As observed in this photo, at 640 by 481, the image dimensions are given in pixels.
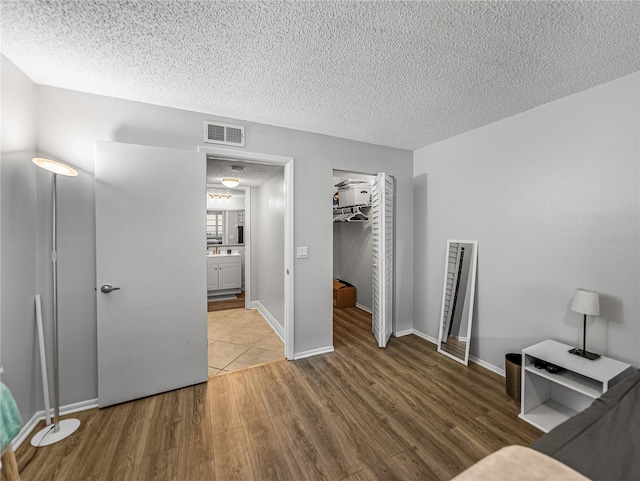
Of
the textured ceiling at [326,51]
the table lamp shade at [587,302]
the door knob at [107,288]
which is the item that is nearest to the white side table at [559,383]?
the table lamp shade at [587,302]

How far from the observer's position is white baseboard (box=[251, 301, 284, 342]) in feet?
11.4

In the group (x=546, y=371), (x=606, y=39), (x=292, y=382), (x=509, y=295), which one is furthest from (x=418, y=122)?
(x=292, y=382)

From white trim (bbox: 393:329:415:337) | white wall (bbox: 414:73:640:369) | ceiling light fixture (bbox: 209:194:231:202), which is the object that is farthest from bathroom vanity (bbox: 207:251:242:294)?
white wall (bbox: 414:73:640:369)

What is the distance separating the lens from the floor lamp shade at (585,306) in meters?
1.81

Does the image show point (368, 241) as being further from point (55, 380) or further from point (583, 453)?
point (55, 380)

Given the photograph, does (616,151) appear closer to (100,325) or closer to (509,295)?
(509,295)

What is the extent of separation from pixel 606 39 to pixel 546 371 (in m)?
2.11

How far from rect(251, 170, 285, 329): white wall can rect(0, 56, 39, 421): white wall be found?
2.12 meters

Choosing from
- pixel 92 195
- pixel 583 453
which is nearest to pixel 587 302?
pixel 583 453

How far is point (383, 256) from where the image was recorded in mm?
3090

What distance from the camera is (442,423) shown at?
1877mm

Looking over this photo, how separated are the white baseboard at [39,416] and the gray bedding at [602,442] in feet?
9.35

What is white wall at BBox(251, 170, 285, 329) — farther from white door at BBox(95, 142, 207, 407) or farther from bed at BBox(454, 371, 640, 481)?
bed at BBox(454, 371, 640, 481)

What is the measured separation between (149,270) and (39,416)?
4.02 ft
